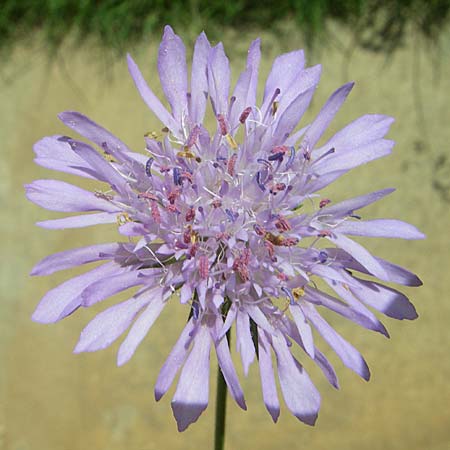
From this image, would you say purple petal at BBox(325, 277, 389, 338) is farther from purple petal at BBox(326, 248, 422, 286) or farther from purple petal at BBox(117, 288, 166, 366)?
purple petal at BBox(117, 288, 166, 366)

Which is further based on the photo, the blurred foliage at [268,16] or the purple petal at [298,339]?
the blurred foliage at [268,16]

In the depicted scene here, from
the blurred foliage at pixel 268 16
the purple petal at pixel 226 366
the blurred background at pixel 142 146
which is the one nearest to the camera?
the purple petal at pixel 226 366

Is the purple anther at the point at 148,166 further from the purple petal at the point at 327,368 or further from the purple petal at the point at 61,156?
the purple petal at the point at 327,368

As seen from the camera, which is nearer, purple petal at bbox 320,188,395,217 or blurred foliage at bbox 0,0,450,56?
purple petal at bbox 320,188,395,217

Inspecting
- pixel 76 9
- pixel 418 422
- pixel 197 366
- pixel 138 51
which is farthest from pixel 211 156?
pixel 76 9

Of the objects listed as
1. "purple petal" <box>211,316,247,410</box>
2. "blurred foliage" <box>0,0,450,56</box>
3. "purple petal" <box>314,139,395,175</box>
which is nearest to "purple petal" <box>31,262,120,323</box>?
"purple petal" <box>211,316,247,410</box>

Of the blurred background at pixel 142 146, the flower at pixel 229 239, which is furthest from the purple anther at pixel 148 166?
the blurred background at pixel 142 146

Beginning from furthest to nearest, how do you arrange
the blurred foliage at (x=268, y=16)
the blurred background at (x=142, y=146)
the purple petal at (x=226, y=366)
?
the blurred foliage at (x=268, y=16), the blurred background at (x=142, y=146), the purple petal at (x=226, y=366)

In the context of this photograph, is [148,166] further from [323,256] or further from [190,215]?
[323,256]

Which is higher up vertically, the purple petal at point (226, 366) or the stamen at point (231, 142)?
the stamen at point (231, 142)

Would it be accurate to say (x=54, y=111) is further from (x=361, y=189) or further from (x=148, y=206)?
(x=148, y=206)
